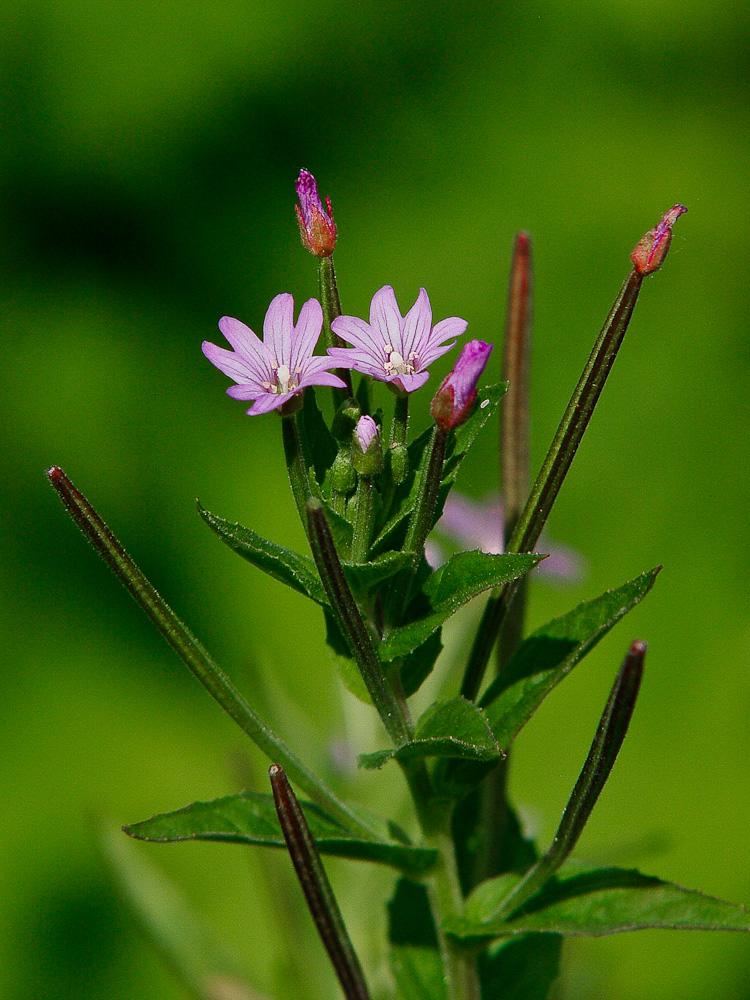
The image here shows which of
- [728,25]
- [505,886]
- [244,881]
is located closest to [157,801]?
[244,881]

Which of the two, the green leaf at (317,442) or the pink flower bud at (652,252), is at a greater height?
the pink flower bud at (652,252)

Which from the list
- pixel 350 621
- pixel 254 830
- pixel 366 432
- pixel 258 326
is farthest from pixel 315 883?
pixel 258 326

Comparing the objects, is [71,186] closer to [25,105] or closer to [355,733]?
[25,105]

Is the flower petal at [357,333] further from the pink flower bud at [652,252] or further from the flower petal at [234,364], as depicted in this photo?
the pink flower bud at [652,252]

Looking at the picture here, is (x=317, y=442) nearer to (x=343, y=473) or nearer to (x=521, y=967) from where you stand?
(x=343, y=473)

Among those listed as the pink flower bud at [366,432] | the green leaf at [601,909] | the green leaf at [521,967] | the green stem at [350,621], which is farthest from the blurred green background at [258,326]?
the pink flower bud at [366,432]

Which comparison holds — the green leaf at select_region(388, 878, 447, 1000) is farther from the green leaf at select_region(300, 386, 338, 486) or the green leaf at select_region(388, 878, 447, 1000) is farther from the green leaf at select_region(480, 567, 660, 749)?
the green leaf at select_region(300, 386, 338, 486)

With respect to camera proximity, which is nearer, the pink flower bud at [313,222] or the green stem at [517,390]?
the pink flower bud at [313,222]
